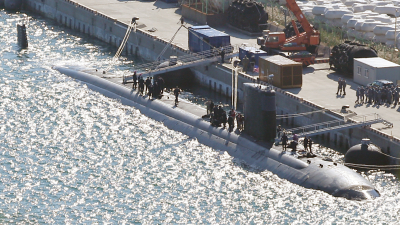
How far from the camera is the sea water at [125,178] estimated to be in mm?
41688

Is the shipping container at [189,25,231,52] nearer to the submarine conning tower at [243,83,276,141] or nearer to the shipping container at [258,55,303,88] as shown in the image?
the shipping container at [258,55,303,88]

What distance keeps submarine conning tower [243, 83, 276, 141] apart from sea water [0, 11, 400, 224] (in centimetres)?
225

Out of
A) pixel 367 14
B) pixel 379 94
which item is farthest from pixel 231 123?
pixel 367 14

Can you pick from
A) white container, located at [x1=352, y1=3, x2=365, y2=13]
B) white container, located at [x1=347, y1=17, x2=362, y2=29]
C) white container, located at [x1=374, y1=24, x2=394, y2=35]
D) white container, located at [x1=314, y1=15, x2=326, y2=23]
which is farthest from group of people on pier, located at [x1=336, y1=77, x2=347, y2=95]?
white container, located at [x1=352, y1=3, x2=365, y2=13]

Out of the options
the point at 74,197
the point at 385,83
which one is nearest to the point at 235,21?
the point at 385,83

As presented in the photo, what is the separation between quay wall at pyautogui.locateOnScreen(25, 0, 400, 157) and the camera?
2058 inches

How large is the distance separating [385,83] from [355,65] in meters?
5.22

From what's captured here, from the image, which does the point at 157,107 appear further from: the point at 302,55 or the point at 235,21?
the point at 235,21

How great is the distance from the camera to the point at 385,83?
58500 mm

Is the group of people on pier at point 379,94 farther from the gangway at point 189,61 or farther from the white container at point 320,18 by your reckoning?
the white container at point 320,18

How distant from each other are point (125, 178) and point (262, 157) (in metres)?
7.83

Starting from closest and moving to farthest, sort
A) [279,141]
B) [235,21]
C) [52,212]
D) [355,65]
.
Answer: [52,212] → [279,141] → [355,65] → [235,21]

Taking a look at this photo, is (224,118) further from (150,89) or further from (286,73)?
(286,73)

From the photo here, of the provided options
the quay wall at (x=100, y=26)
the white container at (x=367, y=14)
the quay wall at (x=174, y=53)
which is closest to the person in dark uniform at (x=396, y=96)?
the quay wall at (x=174, y=53)
